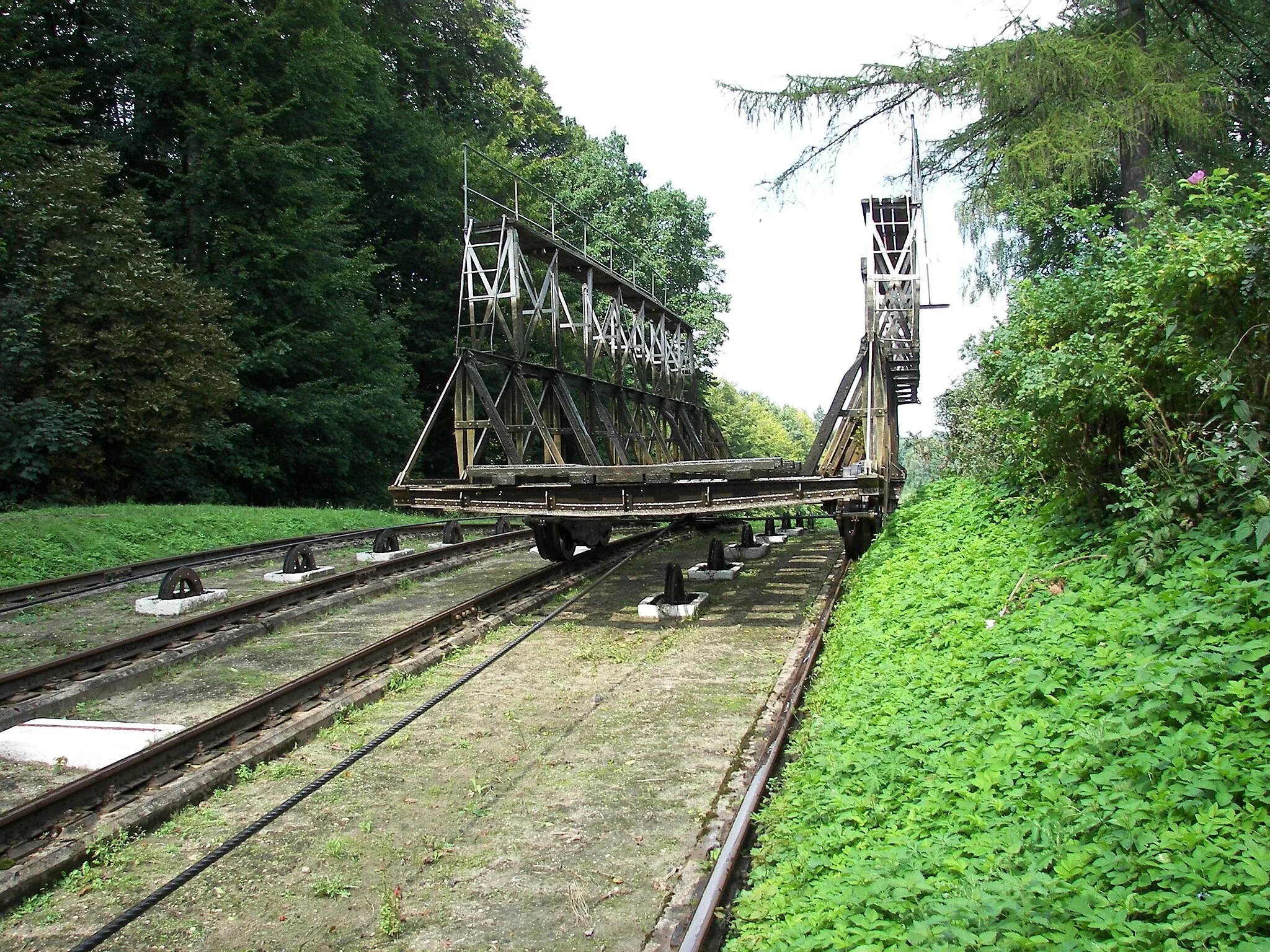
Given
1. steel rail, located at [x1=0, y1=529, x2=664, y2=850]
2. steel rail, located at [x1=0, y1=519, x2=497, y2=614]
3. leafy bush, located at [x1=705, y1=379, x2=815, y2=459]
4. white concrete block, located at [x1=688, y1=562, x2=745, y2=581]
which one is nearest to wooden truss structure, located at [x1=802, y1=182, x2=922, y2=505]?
white concrete block, located at [x1=688, y1=562, x2=745, y2=581]

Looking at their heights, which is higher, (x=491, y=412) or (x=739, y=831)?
(x=491, y=412)

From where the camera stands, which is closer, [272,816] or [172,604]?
[272,816]

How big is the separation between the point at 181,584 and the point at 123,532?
415cm

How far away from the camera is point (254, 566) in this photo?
12453 mm

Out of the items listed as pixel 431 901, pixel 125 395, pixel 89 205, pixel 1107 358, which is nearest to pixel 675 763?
pixel 431 901

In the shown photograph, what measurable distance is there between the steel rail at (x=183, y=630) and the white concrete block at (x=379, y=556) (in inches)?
4.2

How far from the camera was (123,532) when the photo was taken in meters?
13.0

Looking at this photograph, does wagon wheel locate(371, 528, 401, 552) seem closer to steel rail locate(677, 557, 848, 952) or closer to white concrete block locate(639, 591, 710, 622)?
white concrete block locate(639, 591, 710, 622)

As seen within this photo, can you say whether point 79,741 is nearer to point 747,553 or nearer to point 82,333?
point 747,553

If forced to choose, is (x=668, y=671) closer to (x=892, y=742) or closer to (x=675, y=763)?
(x=675, y=763)

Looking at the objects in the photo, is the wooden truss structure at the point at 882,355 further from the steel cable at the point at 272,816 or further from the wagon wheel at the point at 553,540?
the steel cable at the point at 272,816

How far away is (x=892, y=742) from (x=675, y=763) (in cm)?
150

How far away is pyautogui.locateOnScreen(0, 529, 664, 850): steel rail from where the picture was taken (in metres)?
4.30

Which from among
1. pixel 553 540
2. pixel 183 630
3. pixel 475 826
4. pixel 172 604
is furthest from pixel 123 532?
pixel 475 826
